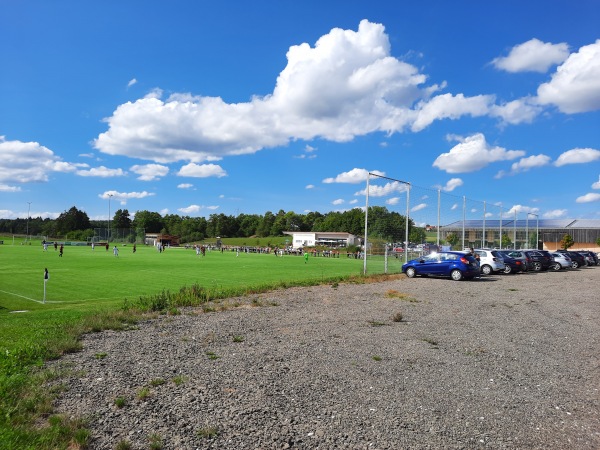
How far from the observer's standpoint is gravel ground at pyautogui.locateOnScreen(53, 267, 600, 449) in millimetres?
4496

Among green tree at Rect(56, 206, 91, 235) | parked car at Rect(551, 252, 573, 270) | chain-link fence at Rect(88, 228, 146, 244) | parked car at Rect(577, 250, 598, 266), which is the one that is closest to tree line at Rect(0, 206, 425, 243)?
green tree at Rect(56, 206, 91, 235)

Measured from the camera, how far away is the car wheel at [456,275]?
2302 cm

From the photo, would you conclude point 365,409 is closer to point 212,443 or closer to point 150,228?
point 212,443

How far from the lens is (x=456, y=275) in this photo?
23188mm

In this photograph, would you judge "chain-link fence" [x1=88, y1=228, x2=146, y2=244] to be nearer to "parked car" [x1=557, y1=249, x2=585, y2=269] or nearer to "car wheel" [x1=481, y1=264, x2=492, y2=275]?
"parked car" [x1=557, y1=249, x2=585, y2=269]

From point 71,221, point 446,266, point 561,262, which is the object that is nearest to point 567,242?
point 561,262

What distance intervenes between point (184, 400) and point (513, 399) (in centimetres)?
420

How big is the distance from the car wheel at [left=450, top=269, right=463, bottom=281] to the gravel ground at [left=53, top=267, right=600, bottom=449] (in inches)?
467

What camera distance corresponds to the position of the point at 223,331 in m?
9.12

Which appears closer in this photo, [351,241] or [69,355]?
[69,355]

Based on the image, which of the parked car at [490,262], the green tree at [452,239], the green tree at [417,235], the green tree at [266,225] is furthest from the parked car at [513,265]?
the green tree at [266,225]

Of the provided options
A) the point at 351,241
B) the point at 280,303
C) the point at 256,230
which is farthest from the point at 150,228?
the point at 280,303

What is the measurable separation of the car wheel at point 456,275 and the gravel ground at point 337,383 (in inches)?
467

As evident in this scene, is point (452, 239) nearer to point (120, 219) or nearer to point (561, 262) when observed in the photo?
point (561, 262)
